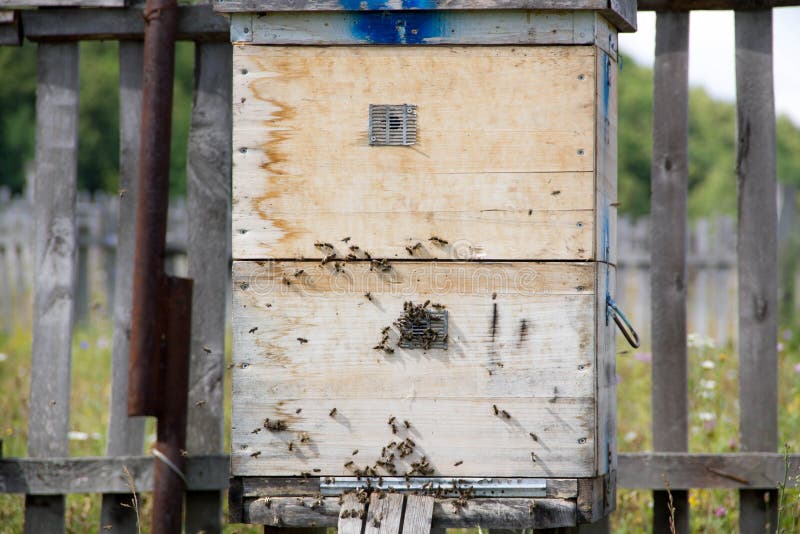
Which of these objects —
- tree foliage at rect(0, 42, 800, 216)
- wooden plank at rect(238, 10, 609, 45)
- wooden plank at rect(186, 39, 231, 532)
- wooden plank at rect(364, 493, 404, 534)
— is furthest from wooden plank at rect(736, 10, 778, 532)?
tree foliage at rect(0, 42, 800, 216)

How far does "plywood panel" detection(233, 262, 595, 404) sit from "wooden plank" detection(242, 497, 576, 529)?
0.36m

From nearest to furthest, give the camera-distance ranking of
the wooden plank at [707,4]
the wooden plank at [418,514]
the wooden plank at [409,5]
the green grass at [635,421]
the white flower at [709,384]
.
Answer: the wooden plank at [418,514] → the wooden plank at [409,5] → the wooden plank at [707,4] → the green grass at [635,421] → the white flower at [709,384]

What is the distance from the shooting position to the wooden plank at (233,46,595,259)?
123 inches

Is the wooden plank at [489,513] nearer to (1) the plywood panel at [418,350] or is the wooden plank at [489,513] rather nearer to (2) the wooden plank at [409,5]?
(1) the plywood panel at [418,350]

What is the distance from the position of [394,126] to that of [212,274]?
1431mm

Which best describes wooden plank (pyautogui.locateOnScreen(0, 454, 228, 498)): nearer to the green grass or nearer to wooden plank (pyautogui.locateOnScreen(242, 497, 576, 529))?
the green grass

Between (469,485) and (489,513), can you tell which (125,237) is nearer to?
(469,485)

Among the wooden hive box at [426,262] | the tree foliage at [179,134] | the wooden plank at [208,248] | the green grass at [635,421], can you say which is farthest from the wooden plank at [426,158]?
the tree foliage at [179,134]

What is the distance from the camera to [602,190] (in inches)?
127

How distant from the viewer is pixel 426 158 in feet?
10.3

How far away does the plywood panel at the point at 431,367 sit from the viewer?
3.12 metres

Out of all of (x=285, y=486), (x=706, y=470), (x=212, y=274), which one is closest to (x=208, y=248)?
(x=212, y=274)

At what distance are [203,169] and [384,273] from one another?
141 cm

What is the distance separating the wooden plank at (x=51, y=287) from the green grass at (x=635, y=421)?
50cm
